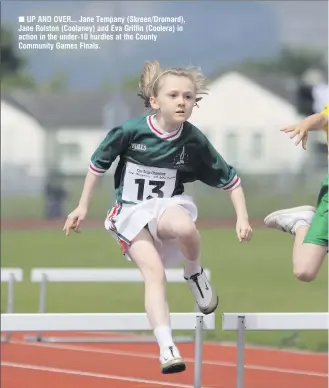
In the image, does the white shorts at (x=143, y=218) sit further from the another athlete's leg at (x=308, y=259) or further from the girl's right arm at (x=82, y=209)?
the another athlete's leg at (x=308, y=259)

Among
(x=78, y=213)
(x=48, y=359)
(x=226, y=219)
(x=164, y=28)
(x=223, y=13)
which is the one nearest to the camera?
(x=78, y=213)

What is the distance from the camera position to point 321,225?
5160 millimetres

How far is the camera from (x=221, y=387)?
641 centimetres

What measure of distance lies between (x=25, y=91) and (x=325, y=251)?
3098 centimetres

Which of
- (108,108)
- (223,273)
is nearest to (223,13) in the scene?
(223,273)

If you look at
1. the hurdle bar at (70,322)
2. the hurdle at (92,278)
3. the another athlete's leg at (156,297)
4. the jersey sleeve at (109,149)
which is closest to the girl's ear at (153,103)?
the jersey sleeve at (109,149)

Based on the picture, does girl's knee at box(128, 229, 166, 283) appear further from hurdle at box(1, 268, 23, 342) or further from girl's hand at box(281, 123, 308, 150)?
hurdle at box(1, 268, 23, 342)

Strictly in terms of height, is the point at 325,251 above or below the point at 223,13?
below

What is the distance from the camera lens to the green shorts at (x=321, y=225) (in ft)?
16.9

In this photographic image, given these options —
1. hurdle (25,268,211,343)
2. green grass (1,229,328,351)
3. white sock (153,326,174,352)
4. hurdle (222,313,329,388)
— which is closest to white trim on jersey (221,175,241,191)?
hurdle (222,313,329,388)

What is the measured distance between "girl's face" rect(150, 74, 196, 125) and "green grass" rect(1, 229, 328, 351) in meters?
4.46

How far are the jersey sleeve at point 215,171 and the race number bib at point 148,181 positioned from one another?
19 cm

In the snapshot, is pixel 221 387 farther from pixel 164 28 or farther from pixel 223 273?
pixel 223 273

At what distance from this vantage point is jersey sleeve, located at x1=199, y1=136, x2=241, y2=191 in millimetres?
5352
